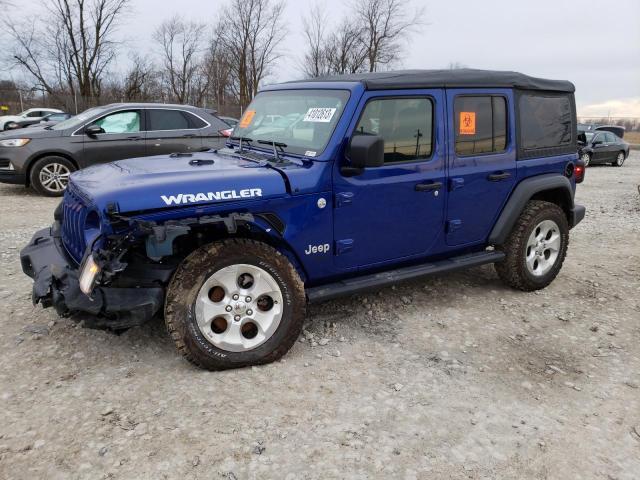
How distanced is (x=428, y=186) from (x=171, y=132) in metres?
6.27

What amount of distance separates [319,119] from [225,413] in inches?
80.9

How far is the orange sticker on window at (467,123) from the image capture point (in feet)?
13.3

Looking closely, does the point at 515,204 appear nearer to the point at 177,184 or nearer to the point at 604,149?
the point at 177,184

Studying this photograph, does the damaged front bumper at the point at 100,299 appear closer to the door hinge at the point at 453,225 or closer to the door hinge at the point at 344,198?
the door hinge at the point at 344,198

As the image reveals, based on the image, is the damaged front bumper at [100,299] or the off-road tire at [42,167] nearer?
the damaged front bumper at [100,299]

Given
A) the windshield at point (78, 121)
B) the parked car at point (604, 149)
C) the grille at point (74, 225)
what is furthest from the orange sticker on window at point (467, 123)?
the parked car at point (604, 149)

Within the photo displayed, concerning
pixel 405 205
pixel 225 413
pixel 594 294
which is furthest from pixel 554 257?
pixel 225 413

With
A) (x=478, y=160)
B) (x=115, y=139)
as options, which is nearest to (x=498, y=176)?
(x=478, y=160)

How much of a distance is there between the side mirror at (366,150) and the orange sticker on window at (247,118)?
136 centimetres

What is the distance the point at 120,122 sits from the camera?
8758 mm

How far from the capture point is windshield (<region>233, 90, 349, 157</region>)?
356cm

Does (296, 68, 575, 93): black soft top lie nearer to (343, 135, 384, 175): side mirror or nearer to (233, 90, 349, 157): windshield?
(233, 90, 349, 157): windshield

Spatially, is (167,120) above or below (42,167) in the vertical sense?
above

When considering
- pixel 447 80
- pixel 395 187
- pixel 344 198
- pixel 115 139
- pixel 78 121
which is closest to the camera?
pixel 344 198
